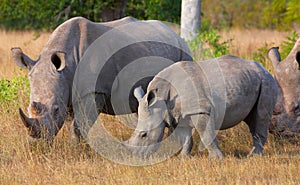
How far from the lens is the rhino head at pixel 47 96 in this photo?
6.76m

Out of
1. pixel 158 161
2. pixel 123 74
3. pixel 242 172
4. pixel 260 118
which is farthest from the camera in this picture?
pixel 123 74

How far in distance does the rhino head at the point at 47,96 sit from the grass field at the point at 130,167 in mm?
247

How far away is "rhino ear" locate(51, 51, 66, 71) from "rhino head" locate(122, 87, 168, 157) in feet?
3.17

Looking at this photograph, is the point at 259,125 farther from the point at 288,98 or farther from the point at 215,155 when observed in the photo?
the point at 288,98

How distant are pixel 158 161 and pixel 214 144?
65 centimetres

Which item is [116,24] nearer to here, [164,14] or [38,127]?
[38,127]

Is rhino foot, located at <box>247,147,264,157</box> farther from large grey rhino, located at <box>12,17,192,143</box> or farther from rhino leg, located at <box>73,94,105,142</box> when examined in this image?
rhino leg, located at <box>73,94,105,142</box>

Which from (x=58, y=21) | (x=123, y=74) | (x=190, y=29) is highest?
(x=123, y=74)

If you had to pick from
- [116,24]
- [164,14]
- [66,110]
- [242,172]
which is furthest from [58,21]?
[242,172]

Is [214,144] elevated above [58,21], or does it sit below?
above

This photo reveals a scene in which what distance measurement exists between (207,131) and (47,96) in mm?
1732

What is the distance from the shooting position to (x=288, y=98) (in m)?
8.04

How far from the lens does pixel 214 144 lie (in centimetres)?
692

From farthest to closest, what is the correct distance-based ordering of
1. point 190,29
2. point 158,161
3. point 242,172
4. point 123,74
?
point 190,29, point 123,74, point 158,161, point 242,172
